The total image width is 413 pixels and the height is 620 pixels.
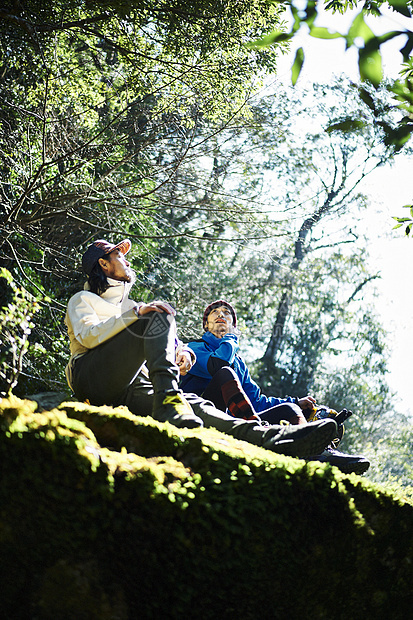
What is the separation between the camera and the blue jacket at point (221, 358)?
4.46 meters

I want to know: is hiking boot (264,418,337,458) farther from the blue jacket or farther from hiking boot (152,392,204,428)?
the blue jacket

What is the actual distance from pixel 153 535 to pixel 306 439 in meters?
1.28

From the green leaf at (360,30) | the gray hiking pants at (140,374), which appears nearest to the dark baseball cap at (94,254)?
the gray hiking pants at (140,374)

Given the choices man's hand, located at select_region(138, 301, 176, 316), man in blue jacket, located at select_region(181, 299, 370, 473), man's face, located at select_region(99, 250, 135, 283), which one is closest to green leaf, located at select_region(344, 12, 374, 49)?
man's hand, located at select_region(138, 301, 176, 316)

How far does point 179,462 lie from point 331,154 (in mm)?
17251

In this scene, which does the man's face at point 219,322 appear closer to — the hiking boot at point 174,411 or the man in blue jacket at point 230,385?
the man in blue jacket at point 230,385

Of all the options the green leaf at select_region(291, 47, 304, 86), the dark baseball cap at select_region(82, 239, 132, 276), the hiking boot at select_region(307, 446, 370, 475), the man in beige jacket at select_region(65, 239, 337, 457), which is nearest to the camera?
the green leaf at select_region(291, 47, 304, 86)

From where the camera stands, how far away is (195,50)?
679 cm

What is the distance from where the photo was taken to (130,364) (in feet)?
10.8

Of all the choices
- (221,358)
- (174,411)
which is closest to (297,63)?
(174,411)

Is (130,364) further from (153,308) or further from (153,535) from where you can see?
(153,535)

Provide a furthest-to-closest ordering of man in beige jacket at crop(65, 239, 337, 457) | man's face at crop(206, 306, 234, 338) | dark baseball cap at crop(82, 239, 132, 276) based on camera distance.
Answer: man's face at crop(206, 306, 234, 338)
dark baseball cap at crop(82, 239, 132, 276)
man in beige jacket at crop(65, 239, 337, 457)

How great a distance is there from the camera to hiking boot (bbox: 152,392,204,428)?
303 cm

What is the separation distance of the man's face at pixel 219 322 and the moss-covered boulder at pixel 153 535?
8.27ft
